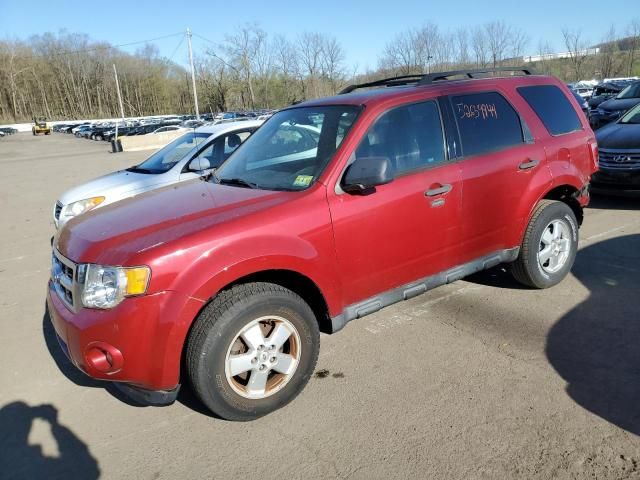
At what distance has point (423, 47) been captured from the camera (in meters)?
48.2

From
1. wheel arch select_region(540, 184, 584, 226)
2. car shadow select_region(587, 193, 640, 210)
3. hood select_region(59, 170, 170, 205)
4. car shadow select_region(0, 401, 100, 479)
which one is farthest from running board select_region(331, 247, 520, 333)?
car shadow select_region(587, 193, 640, 210)

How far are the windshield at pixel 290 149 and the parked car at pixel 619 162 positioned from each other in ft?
17.6

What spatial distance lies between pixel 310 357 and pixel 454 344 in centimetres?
122

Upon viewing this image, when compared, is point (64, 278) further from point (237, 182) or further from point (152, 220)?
point (237, 182)

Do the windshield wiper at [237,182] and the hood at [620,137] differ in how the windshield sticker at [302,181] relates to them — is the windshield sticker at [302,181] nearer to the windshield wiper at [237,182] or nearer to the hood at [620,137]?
the windshield wiper at [237,182]

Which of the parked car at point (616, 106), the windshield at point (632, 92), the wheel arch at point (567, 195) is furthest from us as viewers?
the windshield at point (632, 92)

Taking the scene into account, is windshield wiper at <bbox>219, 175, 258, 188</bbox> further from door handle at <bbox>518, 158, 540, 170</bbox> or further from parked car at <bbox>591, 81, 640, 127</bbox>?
parked car at <bbox>591, 81, 640, 127</bbox>

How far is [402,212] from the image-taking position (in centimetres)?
348

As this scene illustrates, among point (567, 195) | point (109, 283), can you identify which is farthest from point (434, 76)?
point (109, 283)

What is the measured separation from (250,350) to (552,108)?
11.7 ft

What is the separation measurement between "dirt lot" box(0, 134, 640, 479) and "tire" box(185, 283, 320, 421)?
167 millimetres

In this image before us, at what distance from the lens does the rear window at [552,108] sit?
4.52 meters

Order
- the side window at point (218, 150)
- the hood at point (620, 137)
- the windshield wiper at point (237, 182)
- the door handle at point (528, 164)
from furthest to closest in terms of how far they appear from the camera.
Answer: the hood at point (620, 137), the side window at point (218, 150), the door handle at point (528, 164), the windshield wiper at point (237, 182)

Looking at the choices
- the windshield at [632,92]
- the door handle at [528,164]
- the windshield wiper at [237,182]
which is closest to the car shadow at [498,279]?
the door handle at [528,164]
